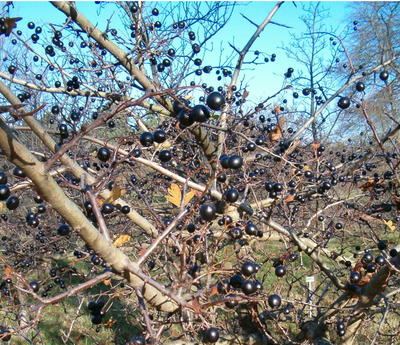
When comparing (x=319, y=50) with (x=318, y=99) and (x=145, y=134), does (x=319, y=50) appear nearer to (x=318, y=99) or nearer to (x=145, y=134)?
(x=318, y=99)

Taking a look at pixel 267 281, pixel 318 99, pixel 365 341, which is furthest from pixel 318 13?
pixel 365 341

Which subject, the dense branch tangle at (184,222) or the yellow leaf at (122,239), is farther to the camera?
the yellow leaf at (122,239)

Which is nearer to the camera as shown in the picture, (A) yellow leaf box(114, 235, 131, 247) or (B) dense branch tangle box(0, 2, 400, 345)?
(B) dense branch tangle box(0, 2, 400, 345)

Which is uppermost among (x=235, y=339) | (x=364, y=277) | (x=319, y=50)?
(x=319, y=50)

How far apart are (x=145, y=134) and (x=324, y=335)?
237 cm

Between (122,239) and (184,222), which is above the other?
(184,222)

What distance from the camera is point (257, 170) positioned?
Result: 437 centimetres

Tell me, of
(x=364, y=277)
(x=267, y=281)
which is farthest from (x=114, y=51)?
(x=267, y=281)

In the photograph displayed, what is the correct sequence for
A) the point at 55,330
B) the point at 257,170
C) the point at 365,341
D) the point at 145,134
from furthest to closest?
the point at 55,330, the point at 365,341, the point at 257,170, the point at 145,134

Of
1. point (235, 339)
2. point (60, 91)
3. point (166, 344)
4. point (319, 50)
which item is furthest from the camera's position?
point (319, 50)

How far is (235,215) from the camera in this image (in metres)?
3.53

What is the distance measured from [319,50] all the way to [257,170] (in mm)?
8965

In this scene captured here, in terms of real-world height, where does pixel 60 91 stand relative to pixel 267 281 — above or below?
below

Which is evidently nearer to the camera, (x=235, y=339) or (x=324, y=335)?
(x=235, y=339)
